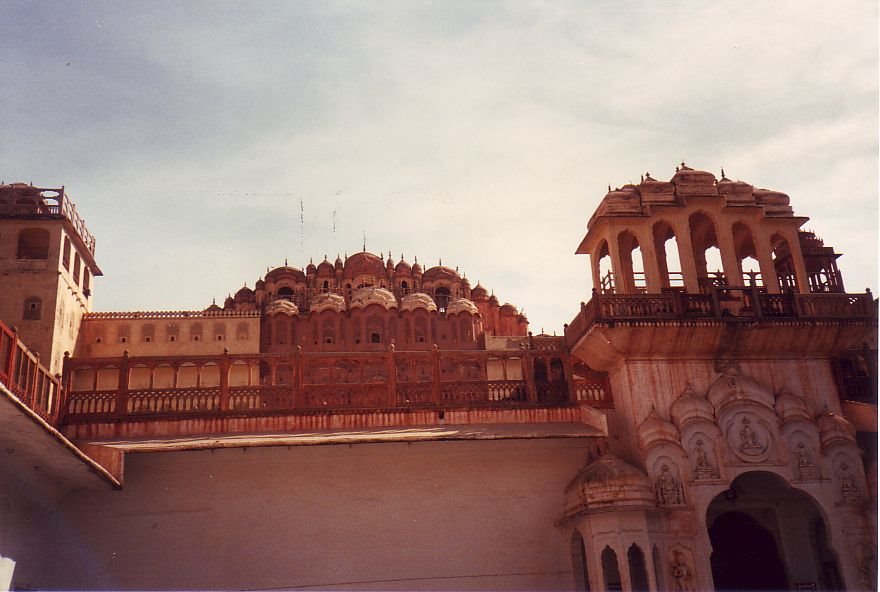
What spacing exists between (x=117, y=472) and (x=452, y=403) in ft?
19.0

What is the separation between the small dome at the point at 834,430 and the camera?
13906 mm

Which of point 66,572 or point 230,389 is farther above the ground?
point 230,389

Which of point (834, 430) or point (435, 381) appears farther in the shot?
point (435, 381)

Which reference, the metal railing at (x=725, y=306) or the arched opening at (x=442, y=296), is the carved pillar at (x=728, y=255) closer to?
the metal railing at (x=725, y=306)

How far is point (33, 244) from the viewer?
25.5 metres

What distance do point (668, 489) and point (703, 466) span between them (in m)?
0.76

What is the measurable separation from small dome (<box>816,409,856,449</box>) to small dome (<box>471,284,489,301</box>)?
124ft

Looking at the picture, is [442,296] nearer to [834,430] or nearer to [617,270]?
[617,270]

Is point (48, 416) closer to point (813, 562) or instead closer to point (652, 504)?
point (652, 504)

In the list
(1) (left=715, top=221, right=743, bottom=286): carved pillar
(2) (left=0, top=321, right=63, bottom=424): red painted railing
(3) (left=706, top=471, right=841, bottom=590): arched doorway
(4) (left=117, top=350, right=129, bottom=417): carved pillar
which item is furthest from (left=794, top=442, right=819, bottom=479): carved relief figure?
(2) (left=0, top=321, right=63, bottom=424): red painted railing

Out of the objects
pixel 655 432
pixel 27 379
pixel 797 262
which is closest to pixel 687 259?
pixel 797 262

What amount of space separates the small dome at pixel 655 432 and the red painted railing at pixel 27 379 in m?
9.32

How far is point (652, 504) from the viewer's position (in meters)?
12.9

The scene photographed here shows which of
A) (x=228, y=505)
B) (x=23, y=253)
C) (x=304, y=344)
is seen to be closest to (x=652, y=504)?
(x=228, y=505)
